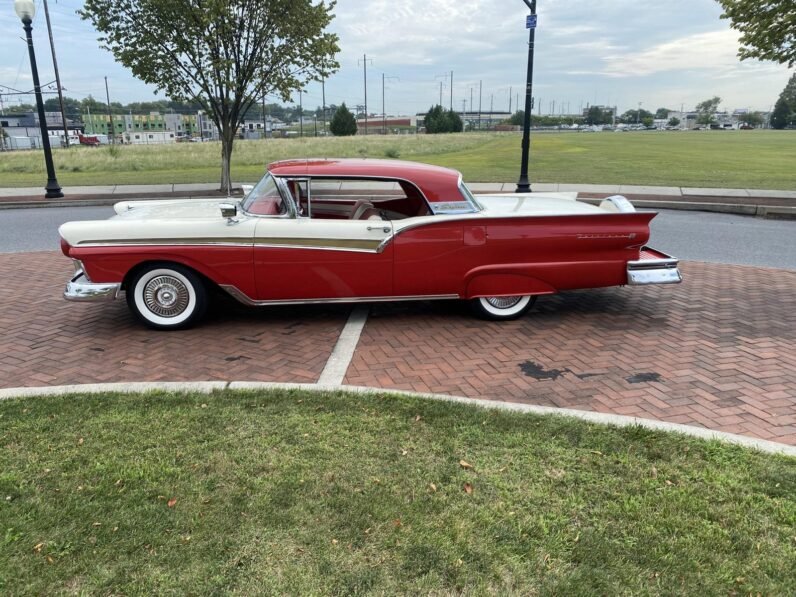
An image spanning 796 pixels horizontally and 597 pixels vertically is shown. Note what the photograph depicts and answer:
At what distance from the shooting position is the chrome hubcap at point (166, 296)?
517 cm

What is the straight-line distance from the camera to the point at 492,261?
17.4ft

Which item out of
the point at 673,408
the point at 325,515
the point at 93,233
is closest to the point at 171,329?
the point at 93,233

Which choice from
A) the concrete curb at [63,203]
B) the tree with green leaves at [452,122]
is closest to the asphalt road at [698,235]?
the concrete curb at [63,203]

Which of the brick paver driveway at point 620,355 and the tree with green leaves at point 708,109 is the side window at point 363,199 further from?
the tree with green leaves at point 708,109

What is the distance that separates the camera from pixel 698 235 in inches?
401

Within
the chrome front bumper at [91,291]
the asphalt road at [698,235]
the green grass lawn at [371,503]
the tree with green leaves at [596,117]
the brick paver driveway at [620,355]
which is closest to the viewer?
the green grass lawn at [371,503]

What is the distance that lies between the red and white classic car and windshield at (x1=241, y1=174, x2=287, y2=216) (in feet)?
0.04

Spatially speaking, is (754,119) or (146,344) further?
(754,119)

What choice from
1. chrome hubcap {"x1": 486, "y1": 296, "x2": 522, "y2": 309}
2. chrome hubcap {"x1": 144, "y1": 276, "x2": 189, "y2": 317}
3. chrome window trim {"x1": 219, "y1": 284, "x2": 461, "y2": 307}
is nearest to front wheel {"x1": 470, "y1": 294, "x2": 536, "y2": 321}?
chrome hubcap {"x1": 486, "y1": 296, "x2": 522, "y2": 309}

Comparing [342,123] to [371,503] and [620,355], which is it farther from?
[371,503]

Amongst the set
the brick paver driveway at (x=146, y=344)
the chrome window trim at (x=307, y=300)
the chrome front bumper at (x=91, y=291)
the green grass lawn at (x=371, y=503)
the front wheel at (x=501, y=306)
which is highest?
the chrome front bumper at (x=91, y=291)

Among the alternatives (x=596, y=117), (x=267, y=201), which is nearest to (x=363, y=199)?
(x=267, y=201)

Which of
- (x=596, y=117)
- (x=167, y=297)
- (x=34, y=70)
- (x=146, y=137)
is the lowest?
(x=167, y=297)

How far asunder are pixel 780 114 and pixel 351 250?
16611 cm
